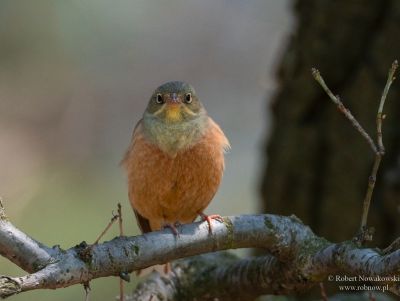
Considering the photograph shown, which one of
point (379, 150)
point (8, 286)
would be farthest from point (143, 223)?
point (8, 286)

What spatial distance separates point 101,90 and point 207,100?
1.46 meters

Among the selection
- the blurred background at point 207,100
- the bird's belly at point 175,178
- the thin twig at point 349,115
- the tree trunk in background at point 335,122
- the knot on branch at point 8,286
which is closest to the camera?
the knot on branch at point 8,286

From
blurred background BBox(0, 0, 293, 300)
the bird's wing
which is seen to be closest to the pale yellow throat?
the bird's wing

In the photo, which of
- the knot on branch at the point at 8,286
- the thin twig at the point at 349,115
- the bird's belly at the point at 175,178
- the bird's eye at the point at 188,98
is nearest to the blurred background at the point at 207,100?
the bird's eye at the point at 188,98

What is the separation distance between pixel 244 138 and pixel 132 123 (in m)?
1.51

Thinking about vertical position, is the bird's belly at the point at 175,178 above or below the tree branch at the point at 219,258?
above

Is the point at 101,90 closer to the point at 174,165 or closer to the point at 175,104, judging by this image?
the point at 175,104

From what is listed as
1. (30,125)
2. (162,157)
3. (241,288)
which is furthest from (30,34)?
(241,288)

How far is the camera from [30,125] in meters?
9.13

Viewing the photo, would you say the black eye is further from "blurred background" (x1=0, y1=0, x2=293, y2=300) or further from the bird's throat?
"blurred background" (x1=0, y1=0, x2=293, y2=300)

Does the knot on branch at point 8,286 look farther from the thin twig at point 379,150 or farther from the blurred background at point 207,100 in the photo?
the blurred background at point 207,100

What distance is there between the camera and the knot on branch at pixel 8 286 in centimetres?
290

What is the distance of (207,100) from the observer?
10.4 meters

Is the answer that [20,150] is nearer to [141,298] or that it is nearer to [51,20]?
[51,20]
